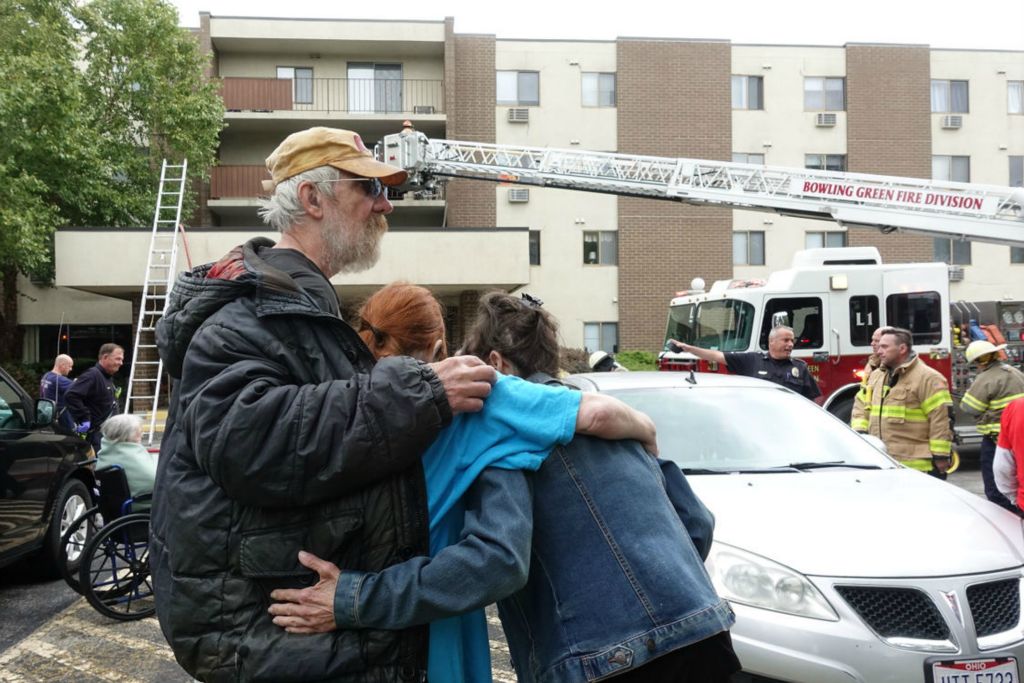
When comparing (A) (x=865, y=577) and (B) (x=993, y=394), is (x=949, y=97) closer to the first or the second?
(B) (x=993, y=394)

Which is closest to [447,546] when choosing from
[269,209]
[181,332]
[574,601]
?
[574,601]

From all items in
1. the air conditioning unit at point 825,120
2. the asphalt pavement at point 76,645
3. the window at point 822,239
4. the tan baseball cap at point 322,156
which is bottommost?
the asphalt pavement at point 76,645

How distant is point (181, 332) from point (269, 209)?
42cm

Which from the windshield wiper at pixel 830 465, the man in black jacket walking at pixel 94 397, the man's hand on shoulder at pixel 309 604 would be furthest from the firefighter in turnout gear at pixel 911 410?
the man in black jacket walking at pixel 94 397

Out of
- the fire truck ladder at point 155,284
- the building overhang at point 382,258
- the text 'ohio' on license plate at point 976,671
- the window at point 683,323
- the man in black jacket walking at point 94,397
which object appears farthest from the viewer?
the building overhang at point 382,258

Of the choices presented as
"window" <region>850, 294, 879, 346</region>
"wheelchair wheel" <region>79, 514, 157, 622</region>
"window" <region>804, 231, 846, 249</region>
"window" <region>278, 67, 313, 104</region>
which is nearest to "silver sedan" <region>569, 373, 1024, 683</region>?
"wheelchair wheel" <region>79, 514, 157, 622</region>

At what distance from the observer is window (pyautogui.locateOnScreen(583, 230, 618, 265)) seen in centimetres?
2550

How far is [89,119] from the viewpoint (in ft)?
62.6

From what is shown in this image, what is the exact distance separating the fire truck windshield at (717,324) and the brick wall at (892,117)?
16.2m

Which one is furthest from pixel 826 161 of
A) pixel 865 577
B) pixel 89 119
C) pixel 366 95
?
pixel 865 577

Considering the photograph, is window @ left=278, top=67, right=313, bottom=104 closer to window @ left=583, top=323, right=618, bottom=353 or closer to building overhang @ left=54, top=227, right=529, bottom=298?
building overhang @ left=54, top=227, right=529, bottom=298

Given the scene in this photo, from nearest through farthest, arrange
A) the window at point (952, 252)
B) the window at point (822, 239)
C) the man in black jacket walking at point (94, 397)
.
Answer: the man in black jacket walking at point (94, 397) → the window at point (822, 239) → the window at point (952, 252)

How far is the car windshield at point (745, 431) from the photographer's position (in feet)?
15.1

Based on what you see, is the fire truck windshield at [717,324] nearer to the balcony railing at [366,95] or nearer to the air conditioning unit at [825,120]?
the balcony railing at [366,95]
